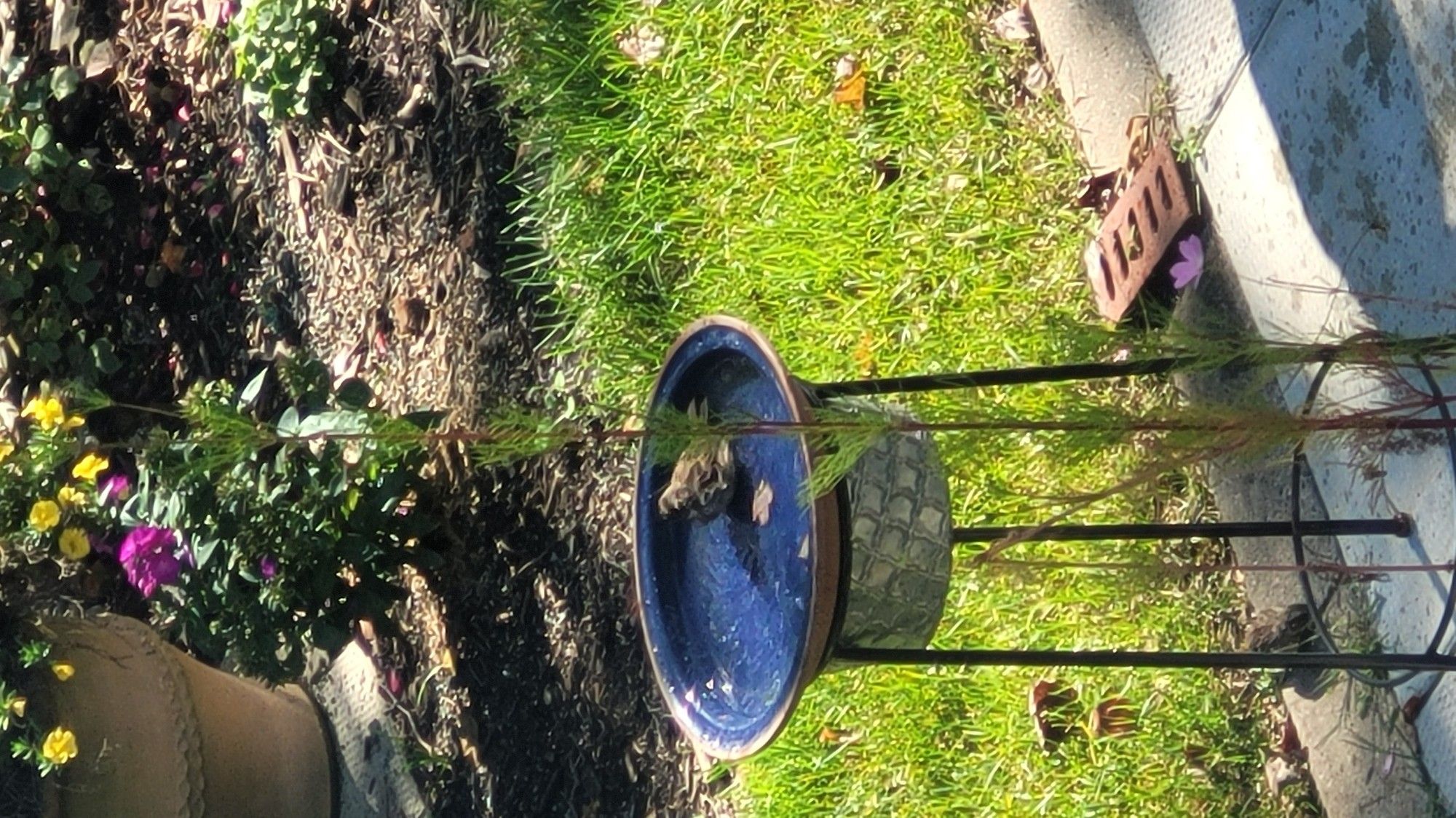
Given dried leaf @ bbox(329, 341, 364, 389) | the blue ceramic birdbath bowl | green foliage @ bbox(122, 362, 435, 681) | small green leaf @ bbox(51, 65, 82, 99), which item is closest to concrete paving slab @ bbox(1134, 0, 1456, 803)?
the blue ceramic birdbath bowl

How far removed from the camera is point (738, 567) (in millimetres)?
2178

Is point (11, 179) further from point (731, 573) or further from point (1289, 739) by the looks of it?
point (1289, 739)

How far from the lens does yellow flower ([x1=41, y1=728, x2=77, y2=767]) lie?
9.93 ft

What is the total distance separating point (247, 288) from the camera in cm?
441

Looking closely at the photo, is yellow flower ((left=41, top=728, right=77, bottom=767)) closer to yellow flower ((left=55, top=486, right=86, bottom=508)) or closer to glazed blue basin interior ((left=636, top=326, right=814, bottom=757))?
yellow flower ((left=55, top=486, right=86, bottom=508))

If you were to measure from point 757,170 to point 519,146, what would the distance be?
0.67m

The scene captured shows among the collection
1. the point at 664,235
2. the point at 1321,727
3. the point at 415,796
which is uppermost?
A: the point at 664,235

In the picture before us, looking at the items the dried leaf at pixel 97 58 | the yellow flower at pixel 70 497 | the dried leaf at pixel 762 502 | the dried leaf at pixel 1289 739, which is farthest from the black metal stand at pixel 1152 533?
the dried leaf at pixel 97 58

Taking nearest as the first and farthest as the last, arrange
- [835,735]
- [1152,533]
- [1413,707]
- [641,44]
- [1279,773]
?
[1152,533], [1413,707], [1279,773], [835,735], [641,44]

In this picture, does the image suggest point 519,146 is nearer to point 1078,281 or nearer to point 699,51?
point 699,51

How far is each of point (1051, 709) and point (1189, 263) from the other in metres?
0.89

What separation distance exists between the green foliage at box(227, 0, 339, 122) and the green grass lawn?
0.67m

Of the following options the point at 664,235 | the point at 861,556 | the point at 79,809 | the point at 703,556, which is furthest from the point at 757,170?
the point at 79,809

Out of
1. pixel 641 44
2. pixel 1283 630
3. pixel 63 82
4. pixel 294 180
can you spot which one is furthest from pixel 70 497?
pixel 1283 630
